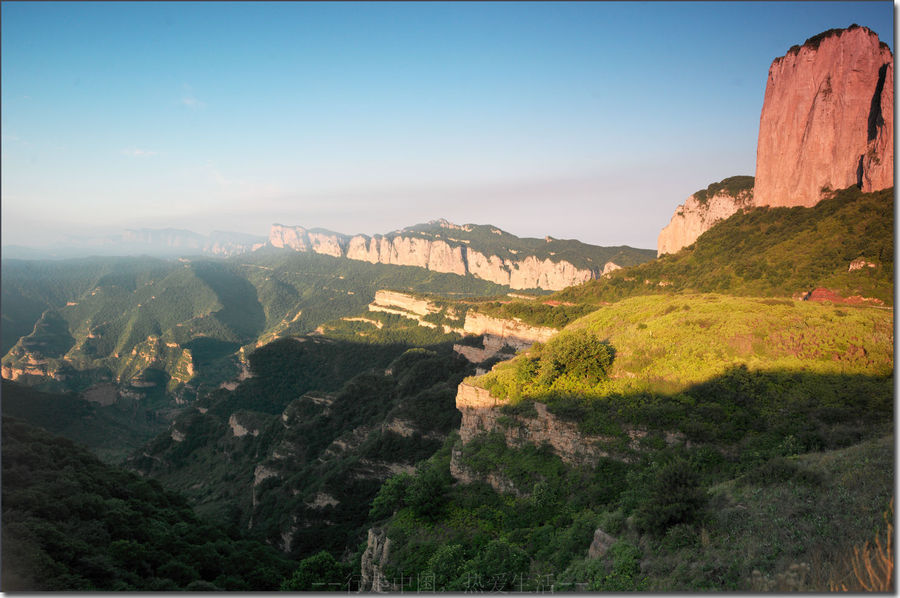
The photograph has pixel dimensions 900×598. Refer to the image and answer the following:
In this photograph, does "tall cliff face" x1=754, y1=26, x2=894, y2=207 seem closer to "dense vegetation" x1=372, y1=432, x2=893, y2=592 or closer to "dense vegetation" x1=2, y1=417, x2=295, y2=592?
"dense vegetation" x1=372, y1=432, x2=893, y2=592

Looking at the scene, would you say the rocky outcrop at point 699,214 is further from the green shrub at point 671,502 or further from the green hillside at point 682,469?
the green shrub at point 671,502

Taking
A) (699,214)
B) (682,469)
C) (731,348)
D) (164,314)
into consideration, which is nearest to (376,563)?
(682,469)

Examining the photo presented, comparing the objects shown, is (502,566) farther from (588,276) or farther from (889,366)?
(588,276)

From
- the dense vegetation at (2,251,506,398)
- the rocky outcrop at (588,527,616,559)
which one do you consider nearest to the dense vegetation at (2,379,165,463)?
the dense vegetation at (2,251,506,398)

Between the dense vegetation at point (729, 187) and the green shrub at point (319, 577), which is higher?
the dense vegetation at point (729, 187)

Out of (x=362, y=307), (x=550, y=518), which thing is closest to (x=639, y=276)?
(x=550, y=518)

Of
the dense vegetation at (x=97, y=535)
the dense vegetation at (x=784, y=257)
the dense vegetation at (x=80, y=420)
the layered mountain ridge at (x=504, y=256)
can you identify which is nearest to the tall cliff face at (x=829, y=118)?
the dense vegetation at (x=784, y=257)
